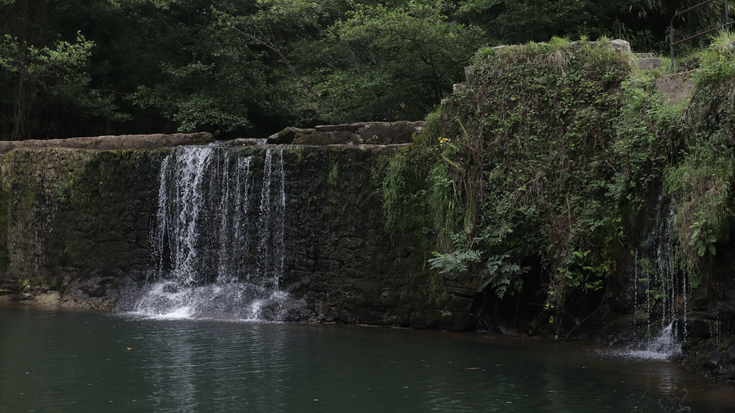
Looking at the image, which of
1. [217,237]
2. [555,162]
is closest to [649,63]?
[555,162]

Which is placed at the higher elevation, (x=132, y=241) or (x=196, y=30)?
(x=196, y=30)

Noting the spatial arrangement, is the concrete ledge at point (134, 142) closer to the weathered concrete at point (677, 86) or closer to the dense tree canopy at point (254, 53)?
the dense tree canopy at point (254, 53)

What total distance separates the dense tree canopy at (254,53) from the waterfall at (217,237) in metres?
4.31

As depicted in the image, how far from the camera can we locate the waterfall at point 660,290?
797 cm

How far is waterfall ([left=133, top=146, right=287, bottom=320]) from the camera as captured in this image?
11234mm

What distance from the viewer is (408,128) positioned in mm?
11055

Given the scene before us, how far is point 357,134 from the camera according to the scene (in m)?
11.5

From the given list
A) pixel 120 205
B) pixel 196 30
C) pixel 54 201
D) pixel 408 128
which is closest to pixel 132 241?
pixel 120 205

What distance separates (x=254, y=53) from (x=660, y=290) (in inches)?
541

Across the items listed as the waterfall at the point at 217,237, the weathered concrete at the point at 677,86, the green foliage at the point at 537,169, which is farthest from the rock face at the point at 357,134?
the weathered concrete at the point at 677,86

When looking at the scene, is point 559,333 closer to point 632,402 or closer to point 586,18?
point 632,402

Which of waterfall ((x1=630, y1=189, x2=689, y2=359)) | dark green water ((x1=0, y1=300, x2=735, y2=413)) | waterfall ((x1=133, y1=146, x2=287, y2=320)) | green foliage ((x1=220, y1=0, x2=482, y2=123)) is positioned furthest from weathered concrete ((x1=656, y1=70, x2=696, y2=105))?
waterfall ((x1=133, y1=146, x2=287, y2=320))

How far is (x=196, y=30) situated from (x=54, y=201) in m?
8.33

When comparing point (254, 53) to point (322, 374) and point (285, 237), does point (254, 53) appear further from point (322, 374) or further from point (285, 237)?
point (322, 374)
